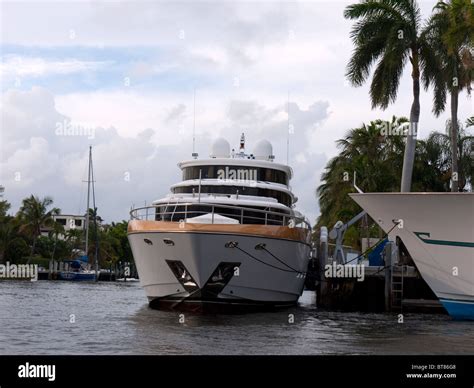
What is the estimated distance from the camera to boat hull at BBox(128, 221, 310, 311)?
845 inches

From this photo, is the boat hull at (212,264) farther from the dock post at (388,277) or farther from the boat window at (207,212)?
the dock post at (388,277)

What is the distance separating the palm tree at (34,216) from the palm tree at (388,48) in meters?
54.7

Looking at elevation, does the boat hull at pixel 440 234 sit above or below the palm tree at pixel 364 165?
below

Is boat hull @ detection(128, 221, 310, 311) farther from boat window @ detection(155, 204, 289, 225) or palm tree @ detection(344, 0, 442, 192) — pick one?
palm tree @ detection(344, 0, 442, 192)

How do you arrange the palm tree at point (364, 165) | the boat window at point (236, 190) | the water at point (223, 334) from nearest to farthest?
1. the water at point (223, 334)
2. the boat window at point (236, 190)
3. the palm tree at point (364, 165)

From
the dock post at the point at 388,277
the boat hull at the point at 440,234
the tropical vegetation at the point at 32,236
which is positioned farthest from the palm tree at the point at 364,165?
the tropical vegetation at the point at 32,236

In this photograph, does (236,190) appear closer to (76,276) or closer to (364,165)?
(364,165)

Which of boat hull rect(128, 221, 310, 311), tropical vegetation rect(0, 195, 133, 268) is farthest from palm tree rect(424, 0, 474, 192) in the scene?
tropical vegetation rect(0, 195, 133, 268)

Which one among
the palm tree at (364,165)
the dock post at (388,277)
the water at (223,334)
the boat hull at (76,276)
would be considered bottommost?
the boat hull at (76,276)

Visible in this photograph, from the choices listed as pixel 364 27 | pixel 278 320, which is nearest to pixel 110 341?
pixel 278 320

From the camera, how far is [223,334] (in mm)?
17688

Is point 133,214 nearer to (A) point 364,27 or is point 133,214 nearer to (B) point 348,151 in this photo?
(A) point 364,27

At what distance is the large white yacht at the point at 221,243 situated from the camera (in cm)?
2158
